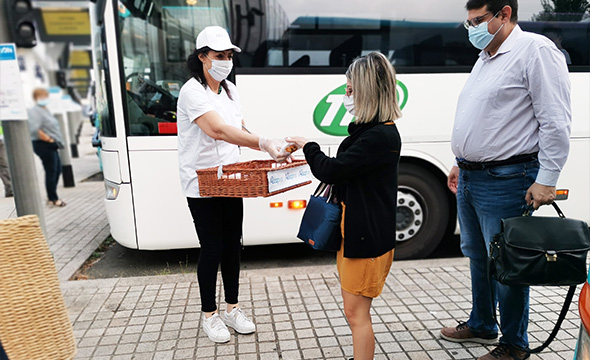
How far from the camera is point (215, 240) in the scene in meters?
2.76

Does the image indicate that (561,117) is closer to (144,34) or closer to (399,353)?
(399,353)

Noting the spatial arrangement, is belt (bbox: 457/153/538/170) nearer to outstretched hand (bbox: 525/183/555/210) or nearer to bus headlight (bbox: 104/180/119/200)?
outstretched hand (bbox: 525/183/555/210)

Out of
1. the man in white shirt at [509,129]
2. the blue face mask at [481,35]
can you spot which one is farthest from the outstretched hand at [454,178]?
the blue face mask at [481,35]

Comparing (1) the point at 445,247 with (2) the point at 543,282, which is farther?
(1) the point at 445,247

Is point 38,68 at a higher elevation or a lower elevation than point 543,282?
higher

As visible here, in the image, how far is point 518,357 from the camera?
247 centimetres

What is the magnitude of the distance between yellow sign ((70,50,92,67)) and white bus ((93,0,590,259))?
3635 cm

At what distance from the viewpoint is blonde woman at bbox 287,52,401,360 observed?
75.5 inches

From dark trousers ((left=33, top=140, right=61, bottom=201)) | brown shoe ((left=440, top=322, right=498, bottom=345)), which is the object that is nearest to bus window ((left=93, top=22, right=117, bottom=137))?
brown shoe ((left=440, top=322, right=498, bottom=345))

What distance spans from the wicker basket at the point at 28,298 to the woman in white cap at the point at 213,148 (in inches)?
41.3

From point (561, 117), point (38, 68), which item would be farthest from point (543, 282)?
point (38, 68)

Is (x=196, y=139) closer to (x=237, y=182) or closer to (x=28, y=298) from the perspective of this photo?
(x=237, y=182)

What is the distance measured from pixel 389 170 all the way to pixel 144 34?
2.89 metres

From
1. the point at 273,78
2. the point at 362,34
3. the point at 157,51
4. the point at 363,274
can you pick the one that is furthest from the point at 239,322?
the point at 362,34
